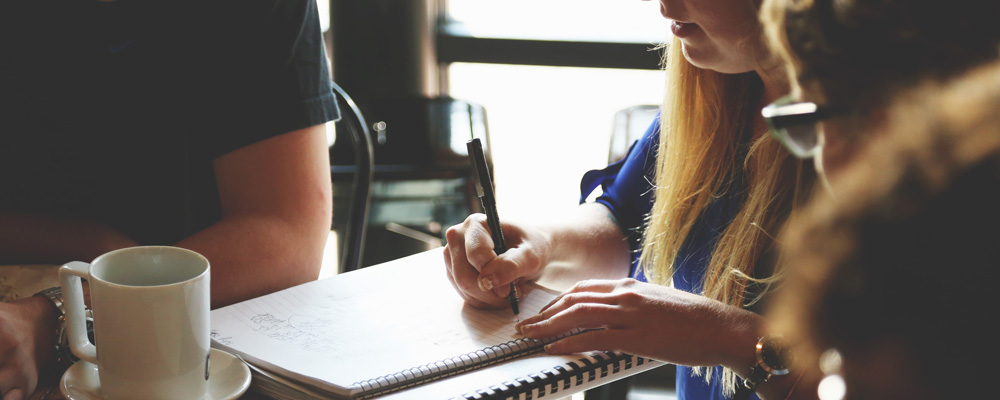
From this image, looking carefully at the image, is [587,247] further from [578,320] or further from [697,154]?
[578,320]

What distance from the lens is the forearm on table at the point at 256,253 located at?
0.86m

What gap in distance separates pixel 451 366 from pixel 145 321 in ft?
0.84

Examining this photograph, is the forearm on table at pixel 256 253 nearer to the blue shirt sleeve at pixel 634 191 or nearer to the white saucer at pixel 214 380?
the white saucer at pixel 214 380

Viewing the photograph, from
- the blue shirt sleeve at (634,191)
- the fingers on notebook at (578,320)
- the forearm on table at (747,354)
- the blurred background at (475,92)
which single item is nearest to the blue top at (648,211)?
the blue shirt sleeve at (634,191)

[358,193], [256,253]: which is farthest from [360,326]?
[358,193]

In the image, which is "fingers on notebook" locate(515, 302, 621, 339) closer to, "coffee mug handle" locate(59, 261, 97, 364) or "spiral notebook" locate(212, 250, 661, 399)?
"spiral notebook" locate(212, 250, 661, 399)

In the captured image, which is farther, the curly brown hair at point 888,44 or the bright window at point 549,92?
the bright window at point 549,92

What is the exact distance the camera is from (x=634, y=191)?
1125 millimetres

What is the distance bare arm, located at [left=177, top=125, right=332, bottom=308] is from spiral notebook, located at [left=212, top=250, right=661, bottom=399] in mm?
57

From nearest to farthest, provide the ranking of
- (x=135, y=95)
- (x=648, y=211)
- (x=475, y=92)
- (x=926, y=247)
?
(x=926, y=247), (x=135, y=95), (x=648, y=211), (x=475, y=92)

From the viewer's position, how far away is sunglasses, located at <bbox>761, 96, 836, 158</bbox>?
0.35 m

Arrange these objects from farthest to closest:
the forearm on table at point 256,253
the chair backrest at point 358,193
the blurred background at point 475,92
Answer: the blurred background at point 475,92 → the chair backrest at point 358,193 → the forearm on table at point 256,253

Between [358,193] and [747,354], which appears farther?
[358,193]

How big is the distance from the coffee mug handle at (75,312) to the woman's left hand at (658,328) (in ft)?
1.28
